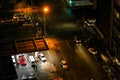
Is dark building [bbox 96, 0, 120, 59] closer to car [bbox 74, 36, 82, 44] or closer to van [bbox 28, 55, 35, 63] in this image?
car [bbox 74, 36, 82, 44]

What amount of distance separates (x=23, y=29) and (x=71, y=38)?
2425cm

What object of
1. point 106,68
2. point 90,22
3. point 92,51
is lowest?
Answer: point 106,68

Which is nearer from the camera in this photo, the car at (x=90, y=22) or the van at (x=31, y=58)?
the van at (x=31, y=58)

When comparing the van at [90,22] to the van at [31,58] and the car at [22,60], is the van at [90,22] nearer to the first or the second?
the van at [31,58]

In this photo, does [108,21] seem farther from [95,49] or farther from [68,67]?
[68,67]

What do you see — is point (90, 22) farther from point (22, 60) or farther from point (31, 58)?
point (22, 60)

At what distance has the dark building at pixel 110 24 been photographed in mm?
147000

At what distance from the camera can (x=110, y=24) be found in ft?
504

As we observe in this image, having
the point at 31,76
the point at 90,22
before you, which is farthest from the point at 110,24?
the point at 31,76

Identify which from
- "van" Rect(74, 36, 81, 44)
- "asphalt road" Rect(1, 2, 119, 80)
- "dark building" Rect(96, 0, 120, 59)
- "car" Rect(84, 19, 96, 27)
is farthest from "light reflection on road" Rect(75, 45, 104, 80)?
"car" Rect(84, 19, 96, 27)

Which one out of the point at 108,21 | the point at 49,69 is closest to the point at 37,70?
the point at 49,69

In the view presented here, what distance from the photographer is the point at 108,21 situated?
15638 cm

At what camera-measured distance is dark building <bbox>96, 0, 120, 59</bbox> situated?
147 meters

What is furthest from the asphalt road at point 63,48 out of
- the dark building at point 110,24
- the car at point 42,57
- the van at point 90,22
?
the dark building at point 110,24
